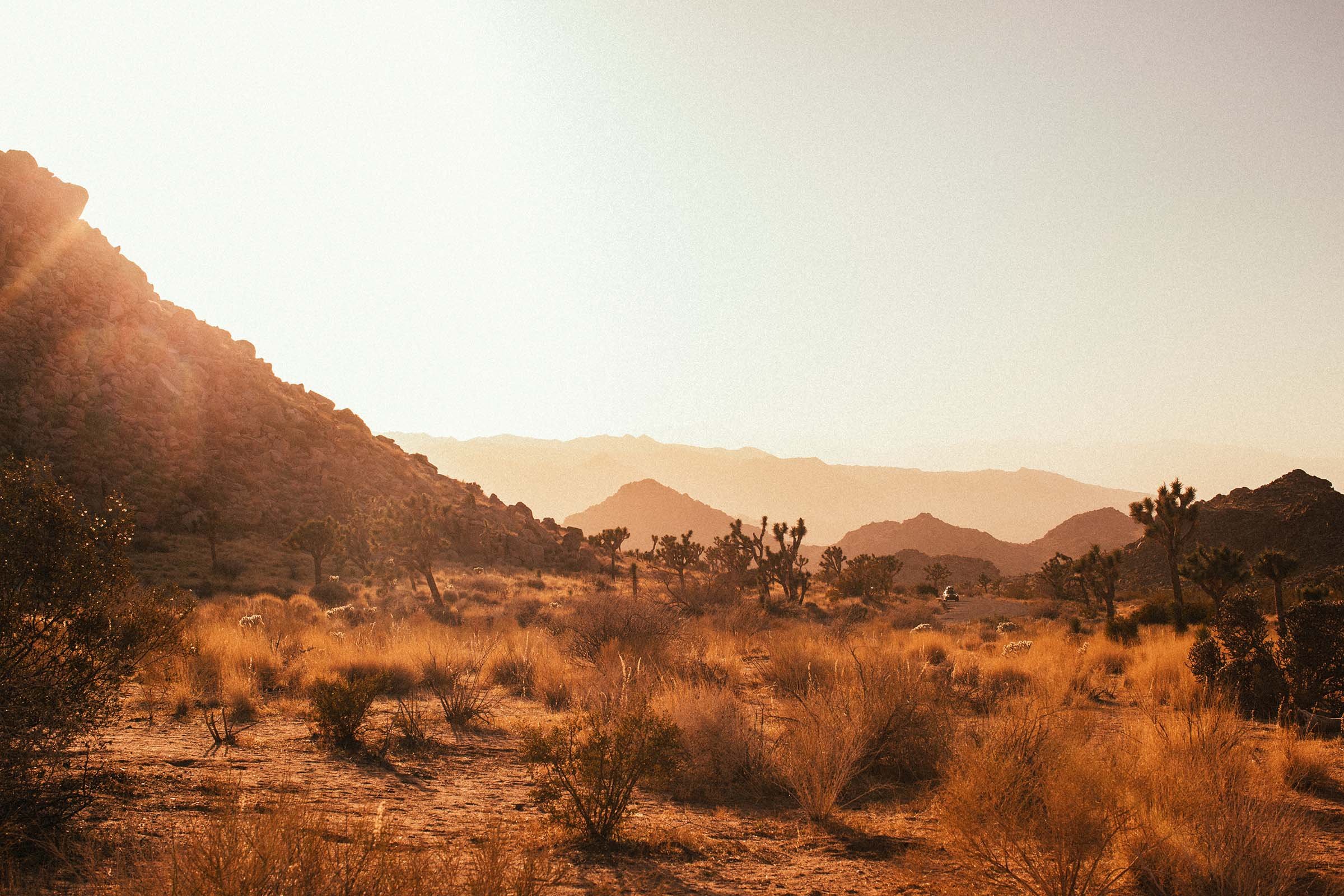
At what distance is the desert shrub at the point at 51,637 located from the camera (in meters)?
4.58

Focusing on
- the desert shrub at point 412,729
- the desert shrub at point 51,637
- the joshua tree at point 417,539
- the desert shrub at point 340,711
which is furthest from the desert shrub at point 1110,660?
the joshua tree at point 417,539

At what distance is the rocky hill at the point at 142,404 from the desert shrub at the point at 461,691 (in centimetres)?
3881

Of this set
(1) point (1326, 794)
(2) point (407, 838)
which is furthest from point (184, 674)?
(1) point (1326, 794)

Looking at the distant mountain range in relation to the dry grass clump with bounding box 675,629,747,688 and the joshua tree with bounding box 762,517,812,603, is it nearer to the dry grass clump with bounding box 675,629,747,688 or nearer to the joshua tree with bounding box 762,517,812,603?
the joshua tree with bounding box 762,517,812,603

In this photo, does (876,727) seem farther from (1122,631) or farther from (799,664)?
(1122,631)

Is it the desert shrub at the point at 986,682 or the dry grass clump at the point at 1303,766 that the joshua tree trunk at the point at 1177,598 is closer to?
the desert shrub at the point at 986,682

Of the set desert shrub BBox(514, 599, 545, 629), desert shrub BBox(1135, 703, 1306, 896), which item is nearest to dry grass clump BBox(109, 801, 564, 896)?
desert shrub BBox(1135, 703, 1306, 896)

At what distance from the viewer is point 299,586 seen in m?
33.2

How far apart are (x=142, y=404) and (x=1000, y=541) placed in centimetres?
9933

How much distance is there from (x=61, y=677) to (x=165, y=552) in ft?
129

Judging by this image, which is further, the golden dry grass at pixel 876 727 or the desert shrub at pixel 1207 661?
the desert shrub at pixel 1207 661

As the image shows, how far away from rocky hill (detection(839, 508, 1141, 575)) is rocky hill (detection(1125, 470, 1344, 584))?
3949 cm

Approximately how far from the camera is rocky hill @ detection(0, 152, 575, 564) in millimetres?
42781

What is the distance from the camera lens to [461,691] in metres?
10.1
